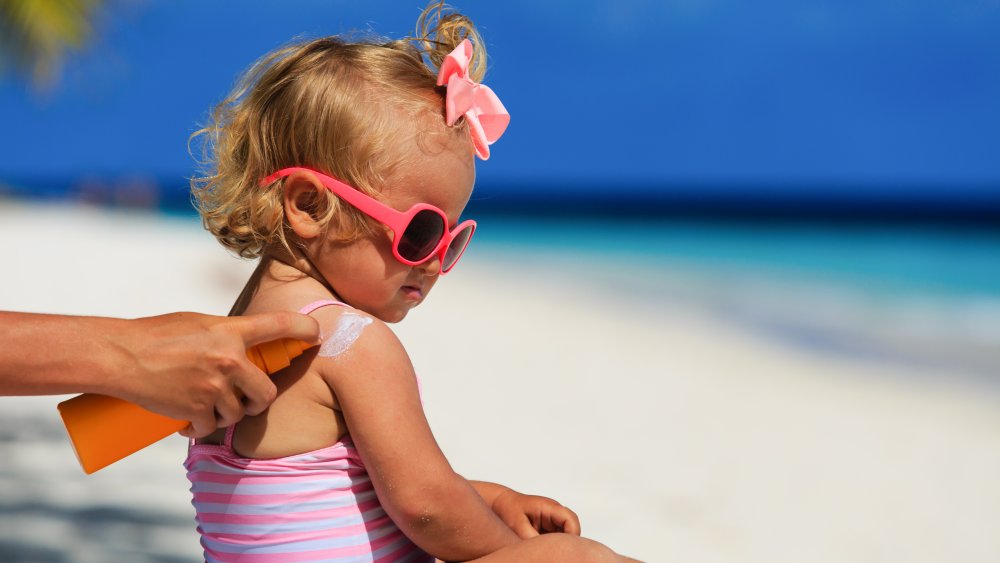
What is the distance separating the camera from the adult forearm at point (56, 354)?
4.78ft

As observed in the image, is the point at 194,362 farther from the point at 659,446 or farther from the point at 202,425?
the point at 659,446

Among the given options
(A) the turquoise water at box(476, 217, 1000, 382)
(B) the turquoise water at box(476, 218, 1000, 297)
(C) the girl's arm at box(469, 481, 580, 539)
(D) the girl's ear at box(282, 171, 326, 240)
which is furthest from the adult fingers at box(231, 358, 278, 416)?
(B) the turquoise water at box(476, 218, 1000, 297)

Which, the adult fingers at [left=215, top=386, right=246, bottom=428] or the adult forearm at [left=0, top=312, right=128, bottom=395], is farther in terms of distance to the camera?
the adult fingers at [left=215, top=386, right=246, bottom=428]

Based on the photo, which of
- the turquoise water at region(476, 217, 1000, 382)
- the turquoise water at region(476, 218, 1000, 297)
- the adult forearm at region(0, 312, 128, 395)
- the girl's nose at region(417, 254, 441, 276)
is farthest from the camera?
the turquoise water at region(476, 218, 1000, 297)

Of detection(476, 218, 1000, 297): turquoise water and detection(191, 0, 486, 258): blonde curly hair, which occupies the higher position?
detection(476, 218, 1000, 297): turquoise water

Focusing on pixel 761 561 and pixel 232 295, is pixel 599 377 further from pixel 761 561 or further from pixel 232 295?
pixel 232 295

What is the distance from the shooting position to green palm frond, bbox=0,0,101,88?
6.00 m

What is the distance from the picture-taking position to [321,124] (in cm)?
183

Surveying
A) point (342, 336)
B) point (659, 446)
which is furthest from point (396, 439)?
point (659, 446)

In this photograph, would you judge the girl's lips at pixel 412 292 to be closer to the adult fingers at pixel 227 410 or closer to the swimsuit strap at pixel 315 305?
the swimsuit strap at pixel 315 305

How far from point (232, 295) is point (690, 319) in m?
4.39

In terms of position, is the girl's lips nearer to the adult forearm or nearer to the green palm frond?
the adult forearm

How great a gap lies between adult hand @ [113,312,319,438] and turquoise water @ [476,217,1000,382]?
682 centimetres

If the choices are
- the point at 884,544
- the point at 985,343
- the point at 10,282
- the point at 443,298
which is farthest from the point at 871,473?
the point at 10,282
